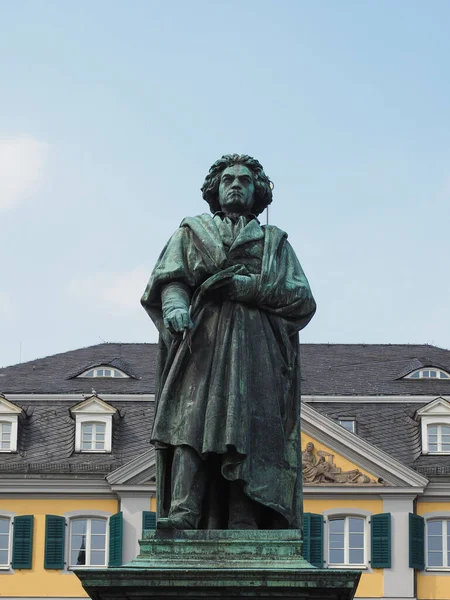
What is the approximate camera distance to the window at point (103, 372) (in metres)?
61.8

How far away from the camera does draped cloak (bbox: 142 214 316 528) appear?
11.4 meters

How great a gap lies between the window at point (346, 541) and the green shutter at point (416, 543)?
1.44m

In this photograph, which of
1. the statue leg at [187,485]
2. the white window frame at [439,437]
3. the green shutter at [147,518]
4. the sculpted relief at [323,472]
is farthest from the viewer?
the white window frame at [439,437]

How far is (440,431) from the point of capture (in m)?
58.2

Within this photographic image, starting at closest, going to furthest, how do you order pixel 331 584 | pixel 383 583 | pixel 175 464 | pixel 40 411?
pixel 331 584 → pixel 175 464 → pixel 383 583 → pixel 40 411

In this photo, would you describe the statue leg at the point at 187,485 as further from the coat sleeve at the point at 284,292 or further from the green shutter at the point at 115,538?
the green shutter at the point at 115,538

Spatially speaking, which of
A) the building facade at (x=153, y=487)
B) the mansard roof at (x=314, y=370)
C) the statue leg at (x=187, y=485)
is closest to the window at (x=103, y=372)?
the mansard roof at (x=314, y=370)

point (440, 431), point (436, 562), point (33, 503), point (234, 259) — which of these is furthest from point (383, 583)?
point (234, 259)

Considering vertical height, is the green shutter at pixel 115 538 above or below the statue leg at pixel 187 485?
above

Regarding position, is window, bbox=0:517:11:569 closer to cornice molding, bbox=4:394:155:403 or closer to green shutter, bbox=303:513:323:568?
cornice molding, bbox=4:394:155:403

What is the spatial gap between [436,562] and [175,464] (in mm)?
44865

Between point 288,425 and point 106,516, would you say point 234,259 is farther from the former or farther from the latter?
point 106,516

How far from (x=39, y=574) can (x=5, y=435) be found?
16.6 ft

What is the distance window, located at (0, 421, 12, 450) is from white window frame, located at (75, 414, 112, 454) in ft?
6.96
